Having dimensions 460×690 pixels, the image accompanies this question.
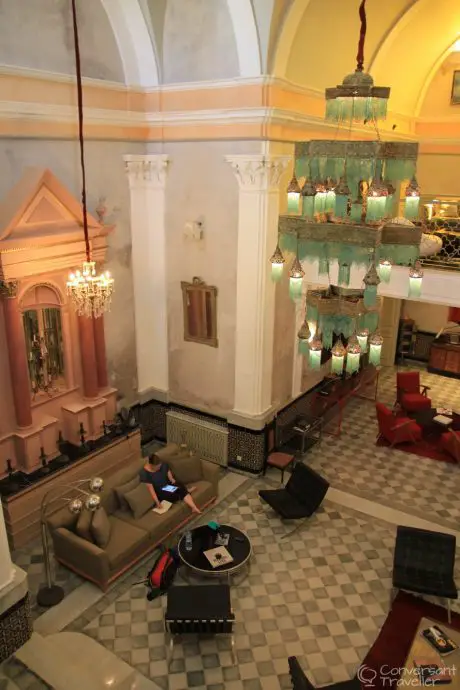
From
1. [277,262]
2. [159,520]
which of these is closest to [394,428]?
[159,520]

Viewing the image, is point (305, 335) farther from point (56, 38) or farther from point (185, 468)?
point (56, 38)

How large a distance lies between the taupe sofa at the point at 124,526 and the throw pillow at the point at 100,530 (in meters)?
0.07

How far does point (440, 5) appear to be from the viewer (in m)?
10.3

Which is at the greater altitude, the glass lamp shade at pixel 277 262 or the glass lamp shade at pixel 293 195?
the glass lamp shade at pixel 293 195

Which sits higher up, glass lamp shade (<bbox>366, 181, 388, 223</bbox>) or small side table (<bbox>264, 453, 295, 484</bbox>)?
glass lamp shade (<bbox>366, 181, 388, 223</bbox>)

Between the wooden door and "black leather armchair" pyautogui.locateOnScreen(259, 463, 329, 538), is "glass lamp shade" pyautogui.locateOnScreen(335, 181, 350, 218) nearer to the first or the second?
"black leather armchair" pyautogui.locateOnScreen(259, 463, 329, 538)

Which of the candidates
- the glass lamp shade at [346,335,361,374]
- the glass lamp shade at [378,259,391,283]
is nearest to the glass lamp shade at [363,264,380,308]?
the glass lamp shade at [378,259,391,283]

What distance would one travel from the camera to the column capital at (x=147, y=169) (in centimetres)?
925

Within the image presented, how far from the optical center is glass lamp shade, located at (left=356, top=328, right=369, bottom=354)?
683 centimetres

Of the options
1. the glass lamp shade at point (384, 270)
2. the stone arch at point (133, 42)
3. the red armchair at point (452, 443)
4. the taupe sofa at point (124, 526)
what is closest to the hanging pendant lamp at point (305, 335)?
the glass lamp shade at point (384, 270)

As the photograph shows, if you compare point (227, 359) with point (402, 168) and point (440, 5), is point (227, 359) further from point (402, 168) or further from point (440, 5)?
point (440, 5)

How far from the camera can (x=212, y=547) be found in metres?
7.60

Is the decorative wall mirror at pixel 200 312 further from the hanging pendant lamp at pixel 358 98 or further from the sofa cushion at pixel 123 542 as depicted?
the hanging pendant lamp at pixel 358 98

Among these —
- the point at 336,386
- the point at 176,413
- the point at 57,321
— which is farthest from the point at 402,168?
the point at 336,386
